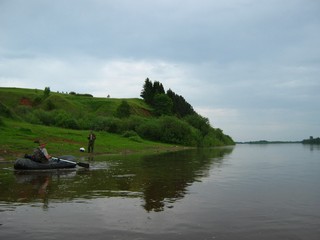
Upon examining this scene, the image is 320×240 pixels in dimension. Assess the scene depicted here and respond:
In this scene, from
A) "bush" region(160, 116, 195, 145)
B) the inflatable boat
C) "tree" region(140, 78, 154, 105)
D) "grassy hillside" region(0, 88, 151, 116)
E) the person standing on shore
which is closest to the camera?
the inflatable boat

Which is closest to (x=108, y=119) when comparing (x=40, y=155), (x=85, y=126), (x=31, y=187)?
(x=85, y=126)

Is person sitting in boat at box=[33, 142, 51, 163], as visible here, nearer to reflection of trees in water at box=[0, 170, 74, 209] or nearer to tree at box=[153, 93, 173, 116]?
reflection of trees in water at box=[0, 170, 74, 209]

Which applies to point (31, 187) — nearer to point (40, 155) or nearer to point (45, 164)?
point (45, 164)

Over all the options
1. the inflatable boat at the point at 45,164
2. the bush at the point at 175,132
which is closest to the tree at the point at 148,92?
the bush at the point at 175,132

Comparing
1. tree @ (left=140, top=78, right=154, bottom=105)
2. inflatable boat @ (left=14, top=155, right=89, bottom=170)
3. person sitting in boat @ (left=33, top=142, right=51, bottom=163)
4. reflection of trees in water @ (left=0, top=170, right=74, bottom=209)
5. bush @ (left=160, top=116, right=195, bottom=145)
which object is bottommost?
reflection of trees in water @ (left=0, top=170, right=74, bottom=209)

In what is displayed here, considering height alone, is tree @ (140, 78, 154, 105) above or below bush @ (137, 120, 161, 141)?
above

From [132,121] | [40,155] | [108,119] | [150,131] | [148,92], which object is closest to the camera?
[40,155]

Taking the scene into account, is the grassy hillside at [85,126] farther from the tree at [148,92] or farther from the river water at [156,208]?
the river water at [156,208]

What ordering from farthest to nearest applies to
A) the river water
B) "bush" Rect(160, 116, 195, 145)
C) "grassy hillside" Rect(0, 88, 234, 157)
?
"bush" Rect(160, 116, 195, 145) < "grassy hillside" Rect(0, 88, 234, 157) < the river water

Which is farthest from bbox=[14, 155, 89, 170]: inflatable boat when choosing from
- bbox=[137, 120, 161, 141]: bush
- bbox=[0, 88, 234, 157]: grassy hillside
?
bbox=[137, 120, 161, 141]: bush

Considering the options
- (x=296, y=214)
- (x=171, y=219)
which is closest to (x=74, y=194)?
(x=171, y=219)

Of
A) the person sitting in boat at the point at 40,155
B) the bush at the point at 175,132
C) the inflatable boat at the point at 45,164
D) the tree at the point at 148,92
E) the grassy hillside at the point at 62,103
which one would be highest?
the tree at the point at 148,92

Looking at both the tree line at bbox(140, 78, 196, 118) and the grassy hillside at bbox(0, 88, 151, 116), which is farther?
the tree line at bbox(140, 78, 196, 118)

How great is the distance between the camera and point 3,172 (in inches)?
987
